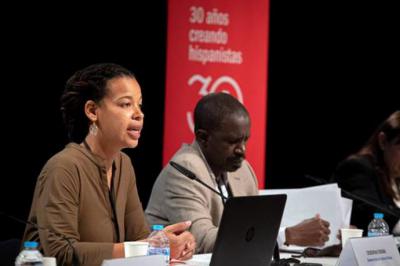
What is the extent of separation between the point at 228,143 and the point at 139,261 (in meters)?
1.52

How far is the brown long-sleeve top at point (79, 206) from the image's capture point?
268cm

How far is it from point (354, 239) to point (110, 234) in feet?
2.90

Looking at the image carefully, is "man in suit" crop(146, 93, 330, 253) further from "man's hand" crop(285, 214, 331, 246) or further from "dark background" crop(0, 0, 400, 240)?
"dark background" crop(0, 0, 400, 240)

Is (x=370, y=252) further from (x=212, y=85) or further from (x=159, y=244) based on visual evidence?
(x=212, y=85)

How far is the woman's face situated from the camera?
2.96m

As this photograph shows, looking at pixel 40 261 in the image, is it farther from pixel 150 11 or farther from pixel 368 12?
pixel 368 12

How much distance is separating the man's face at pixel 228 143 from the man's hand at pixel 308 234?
0.40 meters

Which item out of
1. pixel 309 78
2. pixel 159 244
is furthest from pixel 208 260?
pixel 309 78

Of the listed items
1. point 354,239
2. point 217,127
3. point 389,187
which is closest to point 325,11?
point 389,187

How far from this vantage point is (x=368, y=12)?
6984mm

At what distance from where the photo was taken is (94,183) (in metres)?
2.90

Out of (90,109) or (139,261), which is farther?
(90,109)

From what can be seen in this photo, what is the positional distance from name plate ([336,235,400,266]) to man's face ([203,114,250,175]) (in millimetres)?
866

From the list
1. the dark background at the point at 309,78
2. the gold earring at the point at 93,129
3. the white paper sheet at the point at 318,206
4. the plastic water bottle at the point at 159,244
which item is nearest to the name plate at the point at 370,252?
the plastic water bottle at the point at 159,244
